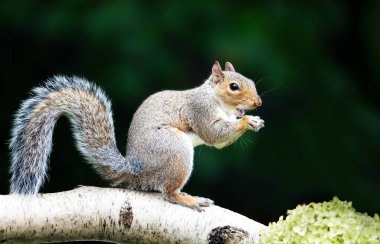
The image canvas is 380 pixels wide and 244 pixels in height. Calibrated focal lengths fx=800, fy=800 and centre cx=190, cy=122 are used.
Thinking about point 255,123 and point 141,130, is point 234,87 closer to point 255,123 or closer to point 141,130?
point 255,123

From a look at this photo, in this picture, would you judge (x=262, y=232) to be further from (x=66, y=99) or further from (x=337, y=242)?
(x=66, y=99)

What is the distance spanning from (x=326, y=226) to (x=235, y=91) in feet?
2.31

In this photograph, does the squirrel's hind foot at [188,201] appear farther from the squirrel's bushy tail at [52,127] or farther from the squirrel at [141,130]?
the squirrel's bushy tail at [52,127]

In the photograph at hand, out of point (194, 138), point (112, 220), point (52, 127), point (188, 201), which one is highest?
point (194, 138)

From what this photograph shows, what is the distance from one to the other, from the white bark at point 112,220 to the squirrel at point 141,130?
0.07m

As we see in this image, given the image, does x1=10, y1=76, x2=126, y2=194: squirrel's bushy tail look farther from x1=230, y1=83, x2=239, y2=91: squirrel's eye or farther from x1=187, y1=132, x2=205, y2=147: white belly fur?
x1=230, y1=83, x2=239, y2=91: squirrel's eye

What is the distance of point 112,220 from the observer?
2625 millimetres

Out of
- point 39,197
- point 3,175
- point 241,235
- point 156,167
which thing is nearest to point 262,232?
point 241,235

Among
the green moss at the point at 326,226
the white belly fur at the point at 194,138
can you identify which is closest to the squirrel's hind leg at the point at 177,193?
the white belly fur at the point at 194,138

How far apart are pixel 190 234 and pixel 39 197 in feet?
1.68

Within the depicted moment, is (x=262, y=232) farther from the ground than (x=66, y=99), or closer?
closer

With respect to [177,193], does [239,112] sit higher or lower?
higher

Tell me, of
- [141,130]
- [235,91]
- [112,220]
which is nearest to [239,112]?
[235,91]

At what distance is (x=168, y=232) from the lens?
2605 mm
